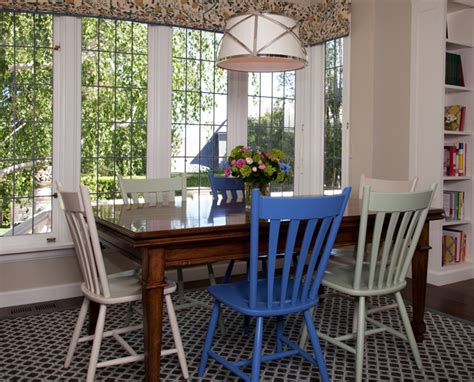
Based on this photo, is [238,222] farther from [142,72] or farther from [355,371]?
[142,72]

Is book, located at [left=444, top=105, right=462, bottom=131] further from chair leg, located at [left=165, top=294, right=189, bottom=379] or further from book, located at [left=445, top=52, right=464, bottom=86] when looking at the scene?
chair leg, located at [left=165, top=294, right=189, bottom=379]

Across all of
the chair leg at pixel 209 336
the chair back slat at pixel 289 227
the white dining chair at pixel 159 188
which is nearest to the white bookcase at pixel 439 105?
the white dining chair at pixel 159 188

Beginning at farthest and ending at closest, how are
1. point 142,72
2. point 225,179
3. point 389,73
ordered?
1. point 389,73
2. point 142,72
3. point 225,179

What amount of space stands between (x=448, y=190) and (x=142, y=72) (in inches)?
111

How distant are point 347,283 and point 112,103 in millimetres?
2367

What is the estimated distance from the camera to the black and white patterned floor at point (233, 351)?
2340mm

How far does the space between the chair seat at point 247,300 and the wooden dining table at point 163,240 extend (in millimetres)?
175

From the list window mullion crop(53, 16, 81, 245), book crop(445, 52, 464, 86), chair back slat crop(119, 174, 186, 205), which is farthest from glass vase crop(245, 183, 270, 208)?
book crop(445, 52, 464, 86)

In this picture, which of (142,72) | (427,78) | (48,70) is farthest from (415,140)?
(48,70)

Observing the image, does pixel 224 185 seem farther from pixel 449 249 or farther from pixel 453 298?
pixel 449 249

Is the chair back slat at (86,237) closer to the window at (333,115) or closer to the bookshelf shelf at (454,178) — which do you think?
the window at (333,115)

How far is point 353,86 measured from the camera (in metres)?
4.29

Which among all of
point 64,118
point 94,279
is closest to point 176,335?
point 94,279

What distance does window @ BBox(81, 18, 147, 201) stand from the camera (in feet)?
12.2
